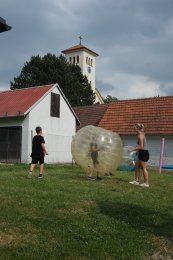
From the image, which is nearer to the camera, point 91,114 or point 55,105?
point 55,105

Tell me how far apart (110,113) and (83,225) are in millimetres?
28239

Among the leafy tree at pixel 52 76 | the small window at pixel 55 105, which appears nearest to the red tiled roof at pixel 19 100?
the small window at pixel 55 105

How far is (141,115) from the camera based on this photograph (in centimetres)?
3338

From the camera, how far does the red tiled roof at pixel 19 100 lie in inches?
1134

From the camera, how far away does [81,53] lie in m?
94.5

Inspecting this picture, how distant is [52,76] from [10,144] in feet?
85.2

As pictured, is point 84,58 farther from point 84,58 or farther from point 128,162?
point 128,162

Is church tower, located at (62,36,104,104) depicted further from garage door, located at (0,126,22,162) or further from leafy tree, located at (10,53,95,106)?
garage door, located at (0,126,22,162)

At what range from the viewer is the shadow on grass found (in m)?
7.51

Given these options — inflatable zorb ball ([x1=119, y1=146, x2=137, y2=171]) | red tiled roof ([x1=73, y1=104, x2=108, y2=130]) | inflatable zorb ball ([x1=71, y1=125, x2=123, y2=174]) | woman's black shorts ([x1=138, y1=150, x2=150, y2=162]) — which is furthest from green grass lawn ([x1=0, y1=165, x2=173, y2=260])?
red tiled roof ([x1=73, y1=104, x2=108, y2=130])

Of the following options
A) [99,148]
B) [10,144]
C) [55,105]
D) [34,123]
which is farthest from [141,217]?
[55,105]

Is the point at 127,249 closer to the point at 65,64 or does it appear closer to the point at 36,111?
the point at 36,111

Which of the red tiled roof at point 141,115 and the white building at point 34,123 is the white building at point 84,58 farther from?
the white building at point 34,123

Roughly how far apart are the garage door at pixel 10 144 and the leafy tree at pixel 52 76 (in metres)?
24.7
